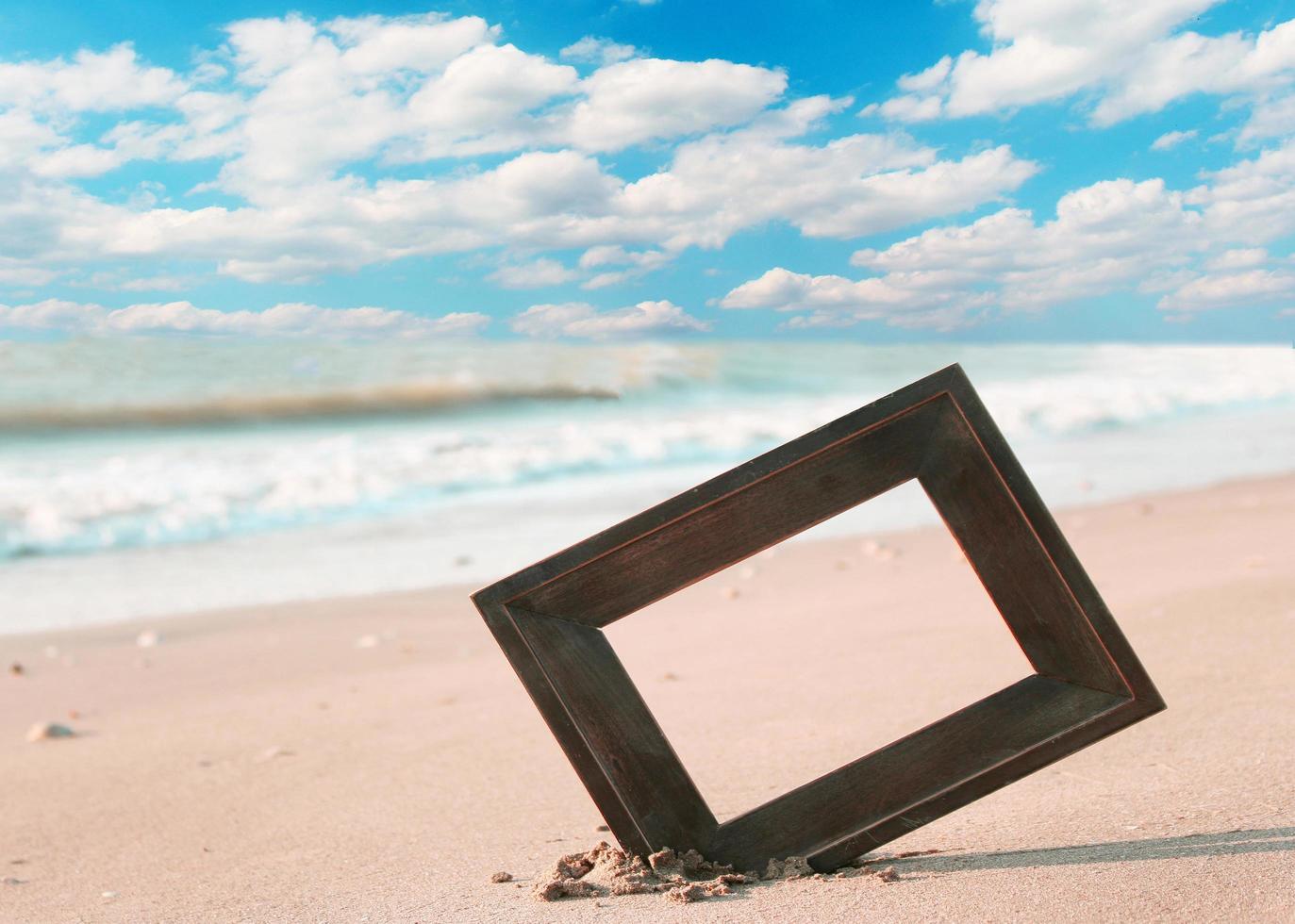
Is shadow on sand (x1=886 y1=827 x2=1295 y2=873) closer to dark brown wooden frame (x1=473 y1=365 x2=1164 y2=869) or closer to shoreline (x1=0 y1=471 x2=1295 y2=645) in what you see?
dark brown wooden frame (x1=473 y1=365 x2=1164 y2=869)

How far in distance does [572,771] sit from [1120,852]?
1.48m

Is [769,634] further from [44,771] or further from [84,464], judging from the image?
[84,464]

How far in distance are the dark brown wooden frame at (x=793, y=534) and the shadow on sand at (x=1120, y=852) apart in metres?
0.18

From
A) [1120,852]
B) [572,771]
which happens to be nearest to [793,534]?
[1120,852]

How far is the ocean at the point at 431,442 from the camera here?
7.76 metres

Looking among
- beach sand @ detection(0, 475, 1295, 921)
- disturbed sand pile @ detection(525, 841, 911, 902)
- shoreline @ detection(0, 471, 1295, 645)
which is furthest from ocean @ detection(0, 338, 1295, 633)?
disturbed sand pile @ detection(525, 841, 911, 902)

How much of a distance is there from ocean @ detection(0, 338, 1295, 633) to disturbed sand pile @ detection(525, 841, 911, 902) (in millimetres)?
4633

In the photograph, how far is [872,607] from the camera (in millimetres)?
5188

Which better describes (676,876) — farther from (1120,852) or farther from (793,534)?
(1120,852)

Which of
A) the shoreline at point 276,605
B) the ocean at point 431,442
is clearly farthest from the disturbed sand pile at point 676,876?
the ocean at point 431,442

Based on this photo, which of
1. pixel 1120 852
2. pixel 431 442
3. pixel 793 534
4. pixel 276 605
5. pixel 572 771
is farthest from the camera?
pixel 431 442

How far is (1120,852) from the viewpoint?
2.07 meters

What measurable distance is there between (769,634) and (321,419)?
44.4 feet

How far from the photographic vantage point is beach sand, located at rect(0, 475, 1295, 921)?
79.2 inches
